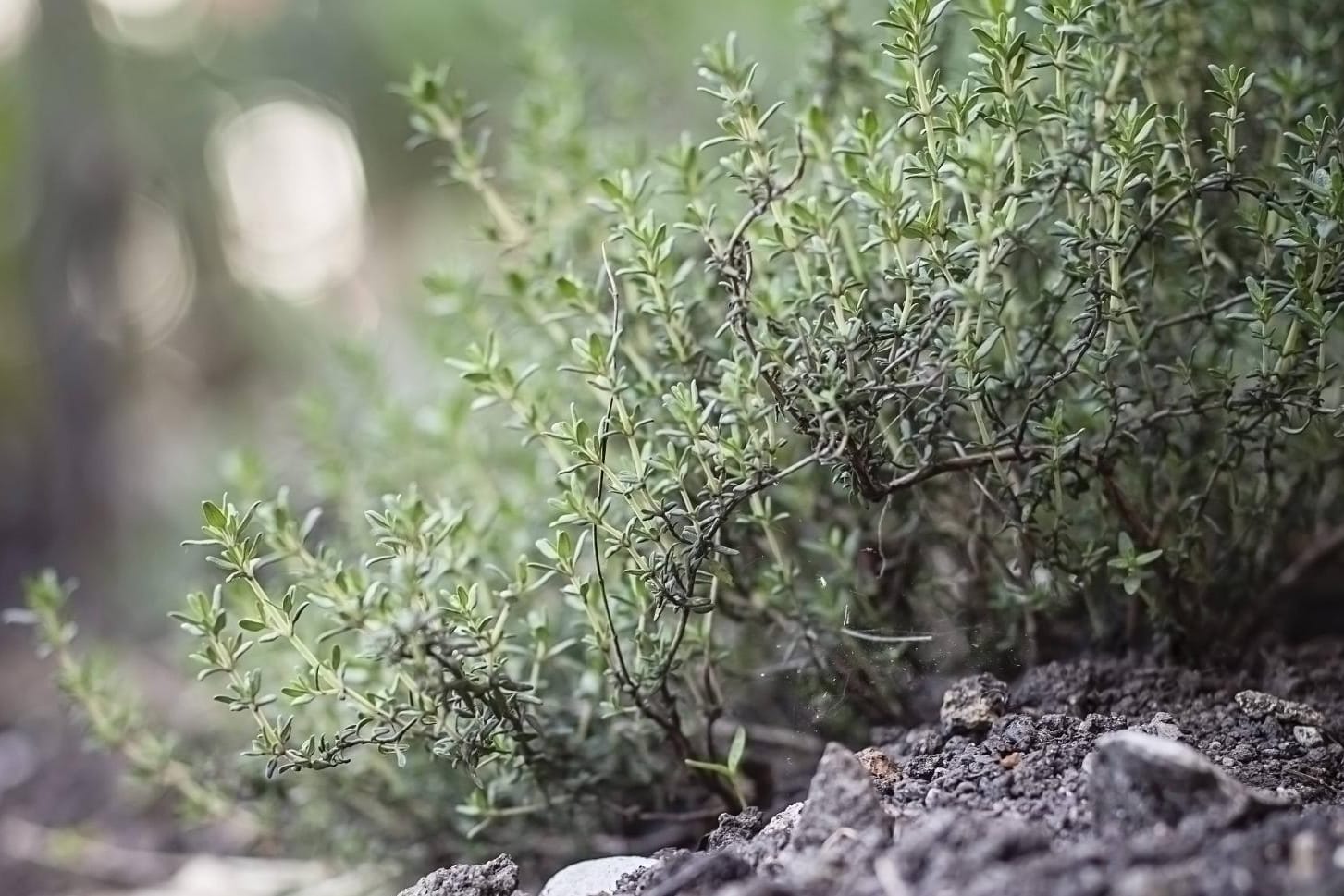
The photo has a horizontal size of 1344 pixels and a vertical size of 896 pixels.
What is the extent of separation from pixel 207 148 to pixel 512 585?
489 cm

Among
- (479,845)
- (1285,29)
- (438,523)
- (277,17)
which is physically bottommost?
(479,845)

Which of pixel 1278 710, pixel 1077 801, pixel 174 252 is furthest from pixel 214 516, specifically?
pixel 174 252

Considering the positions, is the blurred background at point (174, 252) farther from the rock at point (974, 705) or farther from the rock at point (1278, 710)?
the rock at point (1278, 710)

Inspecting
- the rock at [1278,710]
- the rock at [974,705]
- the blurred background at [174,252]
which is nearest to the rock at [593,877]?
the rock at [974,705]

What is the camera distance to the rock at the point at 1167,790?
857 millimetres

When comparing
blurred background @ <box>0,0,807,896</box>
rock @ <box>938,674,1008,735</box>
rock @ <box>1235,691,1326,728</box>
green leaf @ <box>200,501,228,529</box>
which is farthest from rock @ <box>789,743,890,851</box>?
blurred background @ <box>0,0,807,896</box>

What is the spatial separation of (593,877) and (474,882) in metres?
0.12

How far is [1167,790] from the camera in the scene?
87 centimetres

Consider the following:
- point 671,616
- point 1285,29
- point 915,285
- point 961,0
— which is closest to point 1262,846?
point 915,285

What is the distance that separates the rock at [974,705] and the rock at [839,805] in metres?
0.24

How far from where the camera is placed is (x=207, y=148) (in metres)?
5.36

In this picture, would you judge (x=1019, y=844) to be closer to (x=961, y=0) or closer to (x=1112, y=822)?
(x=1112, y=822)

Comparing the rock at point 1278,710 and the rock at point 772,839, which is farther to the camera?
the rock at point 1278,710

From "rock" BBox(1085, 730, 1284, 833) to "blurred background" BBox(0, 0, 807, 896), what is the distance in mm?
1089
